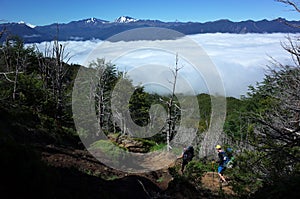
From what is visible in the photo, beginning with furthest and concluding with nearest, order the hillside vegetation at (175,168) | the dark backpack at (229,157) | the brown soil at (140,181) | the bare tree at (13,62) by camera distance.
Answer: the bare tree at (13,62), the dark backpack at (229,157), the brown soil at (140,181), the hillside vegetation at (175,168)

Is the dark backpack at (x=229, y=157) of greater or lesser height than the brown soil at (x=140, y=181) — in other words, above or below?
above

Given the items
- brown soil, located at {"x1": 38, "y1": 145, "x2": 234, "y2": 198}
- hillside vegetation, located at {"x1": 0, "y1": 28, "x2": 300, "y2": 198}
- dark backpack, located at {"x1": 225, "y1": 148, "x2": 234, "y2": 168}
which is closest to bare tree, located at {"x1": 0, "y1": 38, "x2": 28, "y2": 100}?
hillside vegetation, located at {"x1": 0, "y1": 28, "x2": 300, "y2": 198}

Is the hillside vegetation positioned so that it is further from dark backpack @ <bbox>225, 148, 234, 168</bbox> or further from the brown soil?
dark backpack @ <bbox>225, 148, 234, 168</bbox>

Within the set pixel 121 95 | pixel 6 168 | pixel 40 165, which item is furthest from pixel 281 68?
pixel 121 95

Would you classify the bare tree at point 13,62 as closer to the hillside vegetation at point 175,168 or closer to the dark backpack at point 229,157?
the hillside vegetation at point 175,168

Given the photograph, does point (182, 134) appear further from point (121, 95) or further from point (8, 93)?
point (8, 93)

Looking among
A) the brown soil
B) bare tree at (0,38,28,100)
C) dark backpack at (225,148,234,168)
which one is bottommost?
the brown soil

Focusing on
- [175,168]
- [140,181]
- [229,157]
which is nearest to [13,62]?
[175,168]

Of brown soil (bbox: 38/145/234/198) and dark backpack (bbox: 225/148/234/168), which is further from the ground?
dark backpack (bbox: 225/148/234/168)

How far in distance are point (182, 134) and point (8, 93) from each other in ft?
44.9

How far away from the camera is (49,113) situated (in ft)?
70.8

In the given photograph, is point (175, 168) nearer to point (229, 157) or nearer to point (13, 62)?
point (229, 157)

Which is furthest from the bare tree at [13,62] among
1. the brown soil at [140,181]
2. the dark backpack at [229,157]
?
the dark backpack at [229,157]

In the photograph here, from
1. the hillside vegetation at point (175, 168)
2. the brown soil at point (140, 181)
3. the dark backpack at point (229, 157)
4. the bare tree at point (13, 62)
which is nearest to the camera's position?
the hillside vegetation at point (175, 168)
